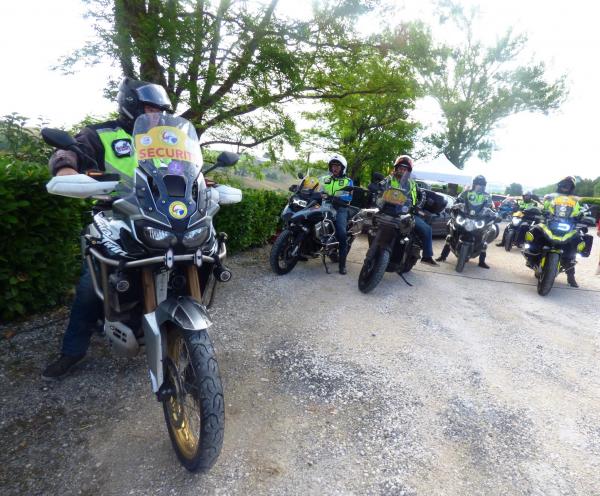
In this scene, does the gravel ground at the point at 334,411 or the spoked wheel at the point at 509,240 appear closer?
the gravel ground at the point at 334,411

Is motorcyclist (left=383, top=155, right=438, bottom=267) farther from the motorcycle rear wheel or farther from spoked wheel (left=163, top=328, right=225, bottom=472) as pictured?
spoked wheel (left=163, top=328, right=225, bottom=472)

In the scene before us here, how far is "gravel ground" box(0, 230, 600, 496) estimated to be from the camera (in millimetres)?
1951

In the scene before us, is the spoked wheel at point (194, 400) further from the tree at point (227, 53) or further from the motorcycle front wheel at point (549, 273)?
the motorcycle front wheel at point (549, 273)

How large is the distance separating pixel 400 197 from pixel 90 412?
14.8 ft

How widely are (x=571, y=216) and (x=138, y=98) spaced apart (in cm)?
692

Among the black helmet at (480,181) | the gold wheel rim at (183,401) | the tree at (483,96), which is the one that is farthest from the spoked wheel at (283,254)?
the tree at (483,96)

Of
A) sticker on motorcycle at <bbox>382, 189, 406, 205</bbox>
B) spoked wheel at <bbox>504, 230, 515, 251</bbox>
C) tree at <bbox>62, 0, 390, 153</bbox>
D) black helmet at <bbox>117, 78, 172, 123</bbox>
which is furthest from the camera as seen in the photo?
spoked wheel at <bbox>504, 230, 515, 251</bbox>

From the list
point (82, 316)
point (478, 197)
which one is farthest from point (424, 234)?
point (82, 316)

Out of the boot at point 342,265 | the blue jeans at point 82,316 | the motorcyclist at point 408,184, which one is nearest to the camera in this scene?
the blue jeans at point 82,316

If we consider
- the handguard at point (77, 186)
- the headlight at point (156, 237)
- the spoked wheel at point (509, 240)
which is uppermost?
the handguard at point (77, 186)

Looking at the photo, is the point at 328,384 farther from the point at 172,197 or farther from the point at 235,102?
the point at 235,102

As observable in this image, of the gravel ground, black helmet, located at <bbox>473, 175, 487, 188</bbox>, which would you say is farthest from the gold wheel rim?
black helmet, located at <bbox>473, 175, 487, 188</bbox>

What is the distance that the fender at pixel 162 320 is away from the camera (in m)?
1.80

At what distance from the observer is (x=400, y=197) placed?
5238 mm
